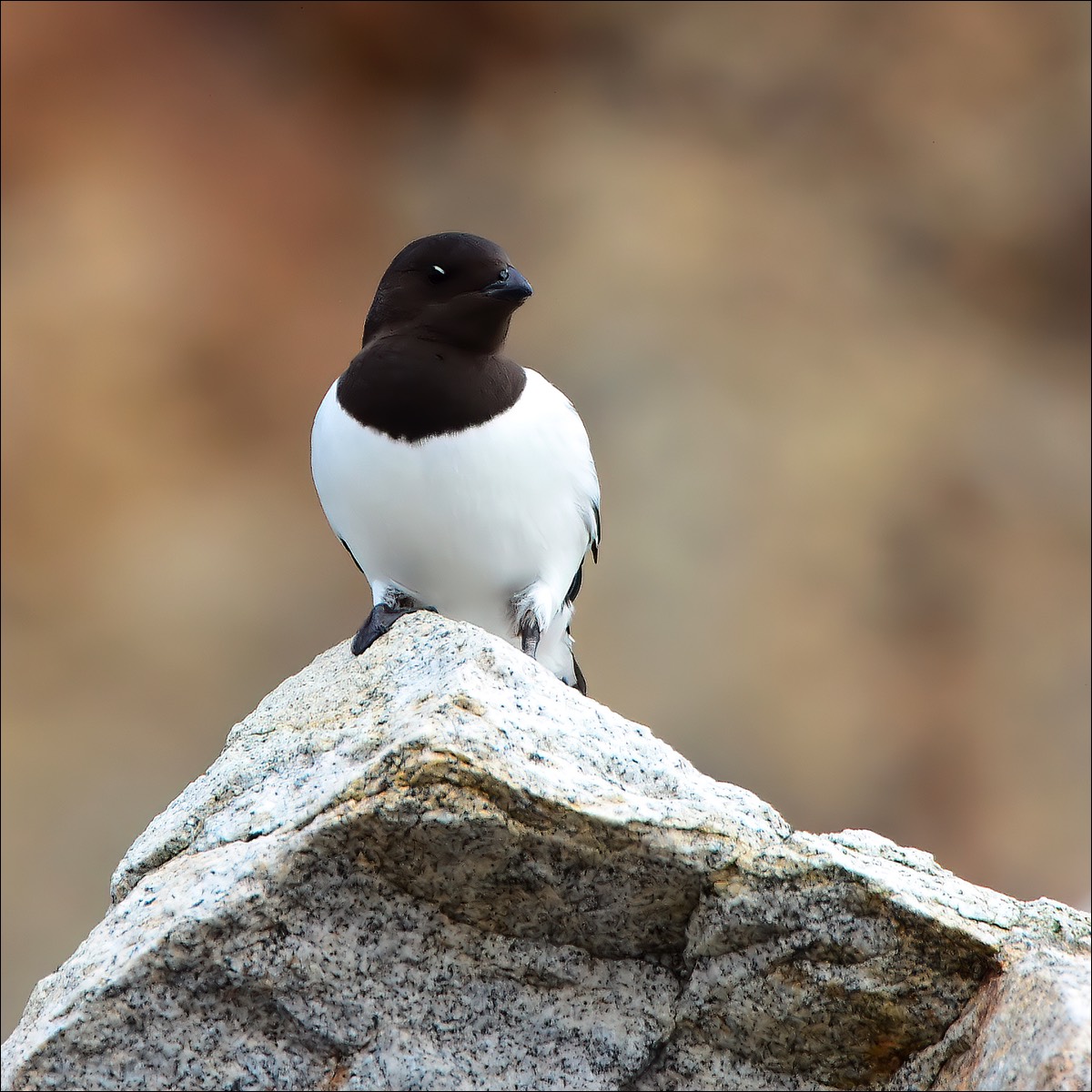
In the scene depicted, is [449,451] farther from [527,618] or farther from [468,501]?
[527,618]

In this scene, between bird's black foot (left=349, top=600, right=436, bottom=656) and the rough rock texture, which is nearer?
the rough rock texture

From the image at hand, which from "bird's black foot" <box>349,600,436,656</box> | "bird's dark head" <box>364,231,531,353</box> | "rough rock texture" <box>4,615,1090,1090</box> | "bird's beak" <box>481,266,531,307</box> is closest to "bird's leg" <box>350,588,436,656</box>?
"bird's black foot" <box>349,600,436,656</box>

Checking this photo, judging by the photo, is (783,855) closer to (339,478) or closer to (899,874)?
(899,874)

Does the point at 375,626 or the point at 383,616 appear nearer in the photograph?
the point at 375,626

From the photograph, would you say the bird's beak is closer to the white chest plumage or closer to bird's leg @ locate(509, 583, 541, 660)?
the white chest plumage

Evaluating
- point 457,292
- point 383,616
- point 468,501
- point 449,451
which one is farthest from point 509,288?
point 383,616

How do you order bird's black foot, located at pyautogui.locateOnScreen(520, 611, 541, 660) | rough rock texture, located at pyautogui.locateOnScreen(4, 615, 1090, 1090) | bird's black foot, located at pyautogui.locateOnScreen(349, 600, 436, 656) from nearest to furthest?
rough rock texture, located at pyautogui.locateOnScreen(4, 615, 1090, 1090)
bird's black foot, located at pyautogui.locateOnScreen(349, 600, 436, 656)
bird's black foot, located at pyautogui.locateOnScreen(520, 611, 541, 660)

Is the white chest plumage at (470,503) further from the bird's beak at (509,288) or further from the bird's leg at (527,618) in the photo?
the bird's beak at (509,288)
